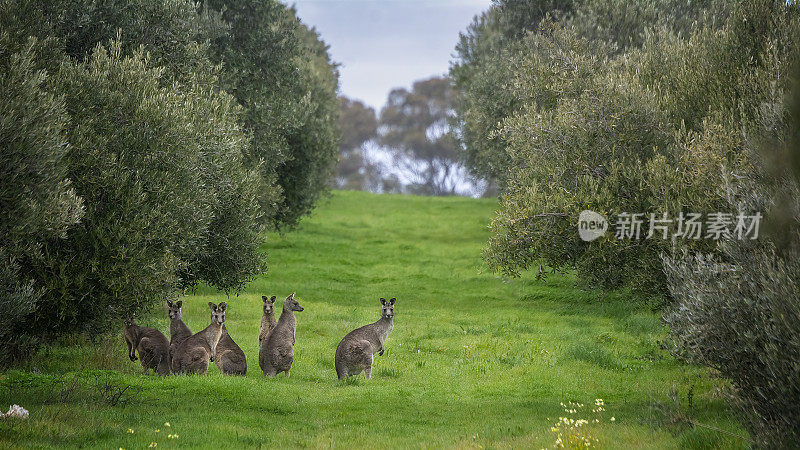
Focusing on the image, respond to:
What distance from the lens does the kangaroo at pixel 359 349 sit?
20078mm

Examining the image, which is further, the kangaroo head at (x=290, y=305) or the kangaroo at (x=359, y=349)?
the kangaroo head at (x=290, y=305)

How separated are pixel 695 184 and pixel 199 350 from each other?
1313cm

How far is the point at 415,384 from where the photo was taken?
20547mm

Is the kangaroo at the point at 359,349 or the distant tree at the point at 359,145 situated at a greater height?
the distant tree at the point at 359,145

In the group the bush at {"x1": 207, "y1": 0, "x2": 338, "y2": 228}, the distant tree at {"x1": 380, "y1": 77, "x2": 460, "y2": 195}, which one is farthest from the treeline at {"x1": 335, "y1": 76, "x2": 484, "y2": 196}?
the bush at {"x1": 207, "y1": 0, "x2": 338, "y2": 228}

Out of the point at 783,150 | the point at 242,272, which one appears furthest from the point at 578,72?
the point at 242,272

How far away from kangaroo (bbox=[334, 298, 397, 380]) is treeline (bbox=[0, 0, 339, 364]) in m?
4.73

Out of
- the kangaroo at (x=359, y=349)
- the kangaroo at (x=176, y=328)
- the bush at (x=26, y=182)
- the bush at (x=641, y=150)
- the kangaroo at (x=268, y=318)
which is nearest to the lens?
the bush at (x=26, y=182)

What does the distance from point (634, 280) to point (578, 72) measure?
324 inches

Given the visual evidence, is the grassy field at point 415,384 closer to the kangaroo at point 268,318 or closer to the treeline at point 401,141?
the kangaroo at point 268,318

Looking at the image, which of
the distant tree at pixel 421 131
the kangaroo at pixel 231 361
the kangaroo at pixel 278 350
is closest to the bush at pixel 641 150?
the kangaroo at pixel 278 350

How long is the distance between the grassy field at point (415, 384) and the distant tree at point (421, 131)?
80.3m

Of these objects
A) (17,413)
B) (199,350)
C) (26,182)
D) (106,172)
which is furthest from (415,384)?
(26,182)

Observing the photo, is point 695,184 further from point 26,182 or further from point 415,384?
point 26,182
